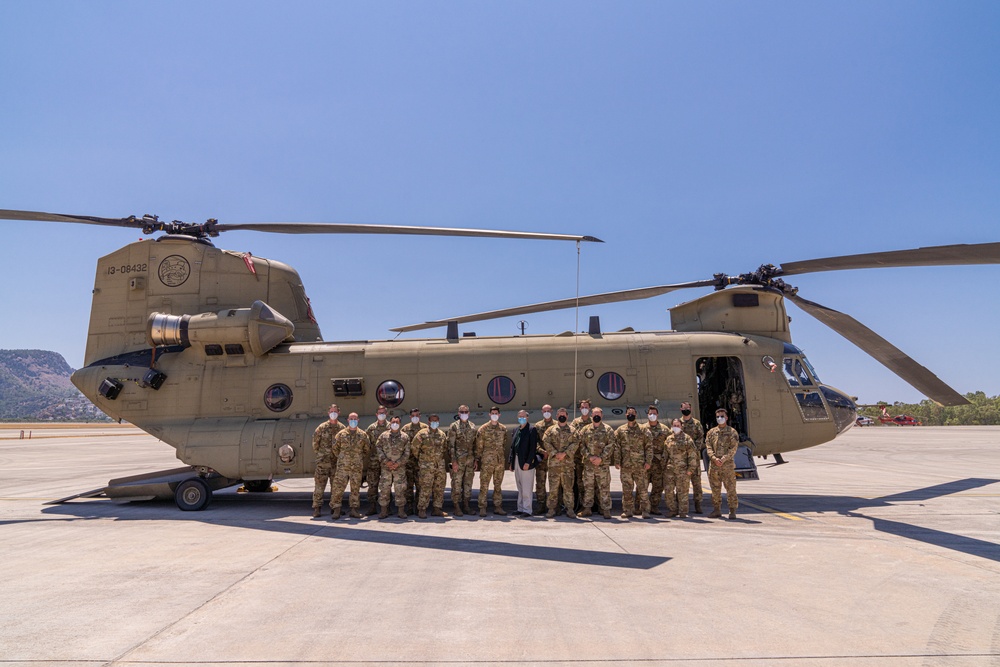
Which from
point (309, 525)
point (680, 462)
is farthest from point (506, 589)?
point (680, 462)

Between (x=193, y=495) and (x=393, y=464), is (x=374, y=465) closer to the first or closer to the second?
(x=393, y=464)

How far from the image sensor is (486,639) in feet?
14.7

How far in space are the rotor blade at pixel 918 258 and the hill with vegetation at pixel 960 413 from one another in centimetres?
5802

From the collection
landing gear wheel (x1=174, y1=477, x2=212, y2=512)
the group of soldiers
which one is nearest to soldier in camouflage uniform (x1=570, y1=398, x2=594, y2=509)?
the group of soldiers

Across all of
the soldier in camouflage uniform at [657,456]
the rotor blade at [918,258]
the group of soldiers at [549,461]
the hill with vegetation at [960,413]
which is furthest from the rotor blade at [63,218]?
the hill with vegetation at [960,413]

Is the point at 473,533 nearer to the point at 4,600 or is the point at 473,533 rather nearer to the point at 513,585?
the point at 513,585

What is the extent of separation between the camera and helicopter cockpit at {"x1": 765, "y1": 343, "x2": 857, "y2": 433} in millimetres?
12062

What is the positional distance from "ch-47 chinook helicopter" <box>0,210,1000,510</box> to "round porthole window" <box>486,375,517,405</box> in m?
0.03

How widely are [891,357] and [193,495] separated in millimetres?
13889

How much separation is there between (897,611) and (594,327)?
8.30 m

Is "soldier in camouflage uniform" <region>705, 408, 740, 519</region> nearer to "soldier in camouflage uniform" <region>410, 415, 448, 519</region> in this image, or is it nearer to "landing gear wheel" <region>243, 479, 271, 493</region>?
"soldier in camouflage uniform" <region>410, 415, 448, 519</region>

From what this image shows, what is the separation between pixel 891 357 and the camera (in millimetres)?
11883

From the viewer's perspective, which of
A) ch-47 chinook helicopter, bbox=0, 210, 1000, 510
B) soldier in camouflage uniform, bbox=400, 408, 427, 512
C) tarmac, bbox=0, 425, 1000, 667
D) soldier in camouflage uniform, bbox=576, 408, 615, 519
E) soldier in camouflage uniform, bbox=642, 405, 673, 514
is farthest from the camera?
ch-47 chinook helicopter, bbox=0, 210, 1000, 510

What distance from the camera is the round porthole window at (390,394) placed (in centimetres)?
1206
